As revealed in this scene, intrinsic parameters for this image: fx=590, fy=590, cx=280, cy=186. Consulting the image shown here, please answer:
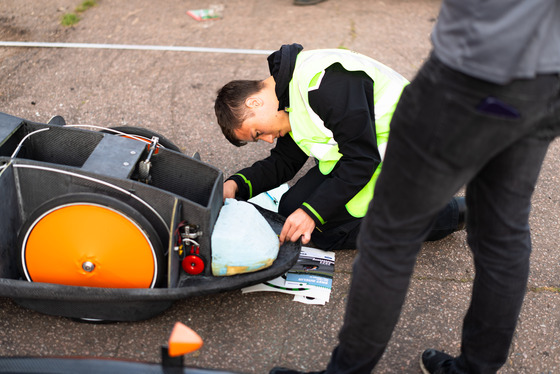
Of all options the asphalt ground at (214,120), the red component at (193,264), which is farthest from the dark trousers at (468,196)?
the red component at (193,264)

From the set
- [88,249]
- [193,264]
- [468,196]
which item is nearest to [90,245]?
[88,249]

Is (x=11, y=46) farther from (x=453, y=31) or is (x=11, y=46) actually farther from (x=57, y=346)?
(x=453, y=31)

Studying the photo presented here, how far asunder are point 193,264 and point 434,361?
0.83 m

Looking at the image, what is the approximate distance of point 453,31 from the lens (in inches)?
43.6

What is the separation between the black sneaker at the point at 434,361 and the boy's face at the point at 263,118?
3.37ft

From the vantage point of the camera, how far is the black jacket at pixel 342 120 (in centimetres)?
216

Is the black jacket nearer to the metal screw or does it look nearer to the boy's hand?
the boy's hand

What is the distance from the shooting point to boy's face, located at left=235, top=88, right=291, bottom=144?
232 cm

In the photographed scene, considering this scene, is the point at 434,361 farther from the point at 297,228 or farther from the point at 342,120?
the point at 342,120

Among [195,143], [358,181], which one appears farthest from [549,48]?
[195,143]

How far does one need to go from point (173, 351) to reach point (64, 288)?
781 mm

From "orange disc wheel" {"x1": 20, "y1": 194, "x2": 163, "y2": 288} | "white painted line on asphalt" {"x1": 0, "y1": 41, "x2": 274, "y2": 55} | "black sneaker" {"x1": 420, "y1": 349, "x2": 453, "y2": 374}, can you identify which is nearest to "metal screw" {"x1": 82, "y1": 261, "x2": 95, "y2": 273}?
"orange disc wheel" {"x1": 20, "y1": 194, "x2": 163, "y2": 288}

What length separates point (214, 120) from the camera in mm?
3400

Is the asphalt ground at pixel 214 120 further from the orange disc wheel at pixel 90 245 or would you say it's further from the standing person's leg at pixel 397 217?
the standing person's leg at pixel 397 217
